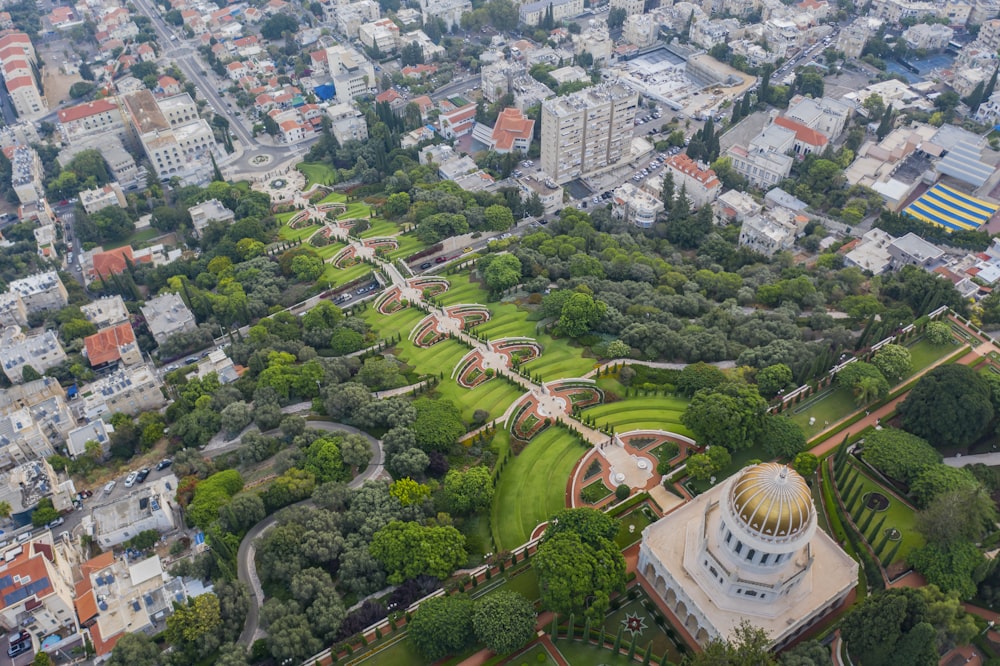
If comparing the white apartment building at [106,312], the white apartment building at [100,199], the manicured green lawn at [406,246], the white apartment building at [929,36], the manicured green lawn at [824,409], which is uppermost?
the white apartment building at [929,36]

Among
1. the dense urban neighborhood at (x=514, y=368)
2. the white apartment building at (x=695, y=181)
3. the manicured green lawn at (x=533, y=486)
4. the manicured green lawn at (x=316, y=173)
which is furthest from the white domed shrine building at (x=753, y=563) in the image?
the manicured green lawn at (x=316, y=173)

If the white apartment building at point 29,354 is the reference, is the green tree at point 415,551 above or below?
above

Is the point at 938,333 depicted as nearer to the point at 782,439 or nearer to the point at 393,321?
the point at 782,439

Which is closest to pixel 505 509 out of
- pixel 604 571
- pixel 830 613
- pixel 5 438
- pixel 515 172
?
pixel 604 571

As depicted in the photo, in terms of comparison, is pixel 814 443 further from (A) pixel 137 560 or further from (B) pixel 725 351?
(A) pixel 137 560

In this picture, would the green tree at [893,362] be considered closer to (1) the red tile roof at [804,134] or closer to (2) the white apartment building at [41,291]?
(1) the red tile roof at [804,134]

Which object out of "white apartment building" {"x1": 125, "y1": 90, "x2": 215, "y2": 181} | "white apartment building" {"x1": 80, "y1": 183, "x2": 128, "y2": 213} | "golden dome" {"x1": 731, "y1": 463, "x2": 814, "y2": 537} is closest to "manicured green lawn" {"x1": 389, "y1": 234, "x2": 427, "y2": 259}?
"white apartment building" {"x1": 125, "y1": 90, "x2": 215, "y2": 181}

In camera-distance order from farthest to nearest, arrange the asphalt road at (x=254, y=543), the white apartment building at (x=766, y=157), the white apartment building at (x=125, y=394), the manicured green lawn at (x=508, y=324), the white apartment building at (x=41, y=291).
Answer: the white apartment building at (x=766, y=157) → the white apartment building at (x=41, y=291) → the manicured green lawn at (x=508, y=324) → the white apartment building at (x=125, y=394) → the asphalt road at (x=254, y=543)

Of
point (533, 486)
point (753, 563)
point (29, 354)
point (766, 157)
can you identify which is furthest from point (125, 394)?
point (766, 157)
